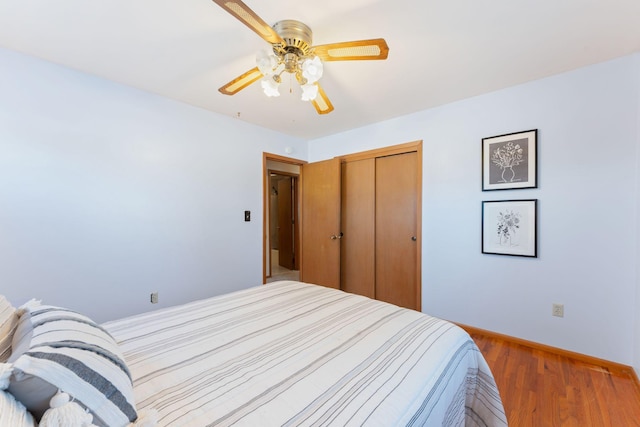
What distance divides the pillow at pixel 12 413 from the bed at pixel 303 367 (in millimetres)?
72

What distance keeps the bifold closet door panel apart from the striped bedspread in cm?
187

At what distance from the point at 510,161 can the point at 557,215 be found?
1.90 ft

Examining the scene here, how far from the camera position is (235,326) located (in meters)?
1.27

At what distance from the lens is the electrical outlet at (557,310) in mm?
2109

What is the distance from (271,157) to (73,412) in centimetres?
324

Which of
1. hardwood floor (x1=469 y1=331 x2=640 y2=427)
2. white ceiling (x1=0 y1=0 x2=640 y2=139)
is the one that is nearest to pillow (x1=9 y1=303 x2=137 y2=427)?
white ceiling (x1=0 y1=0 x2=640 y2=139)

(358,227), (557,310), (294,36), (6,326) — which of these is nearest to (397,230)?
(358,227)

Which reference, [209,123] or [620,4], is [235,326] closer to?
[209,123]

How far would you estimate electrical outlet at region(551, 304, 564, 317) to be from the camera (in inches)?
83.0

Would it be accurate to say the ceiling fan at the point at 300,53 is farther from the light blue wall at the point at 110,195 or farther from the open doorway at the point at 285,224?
the open doorway at the point at 285,224

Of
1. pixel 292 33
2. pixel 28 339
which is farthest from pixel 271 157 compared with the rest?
pixel 28 339

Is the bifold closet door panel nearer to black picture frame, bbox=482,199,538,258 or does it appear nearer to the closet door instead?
the closet door

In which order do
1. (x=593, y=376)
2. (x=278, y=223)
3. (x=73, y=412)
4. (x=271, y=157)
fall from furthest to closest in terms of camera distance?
(x=278, y=223) → (x=271, y=157) → (x=593, y=376) → (x=73, y=412)

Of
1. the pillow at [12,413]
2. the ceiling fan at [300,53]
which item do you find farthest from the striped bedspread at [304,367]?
the ceiling fan at [300,53]
